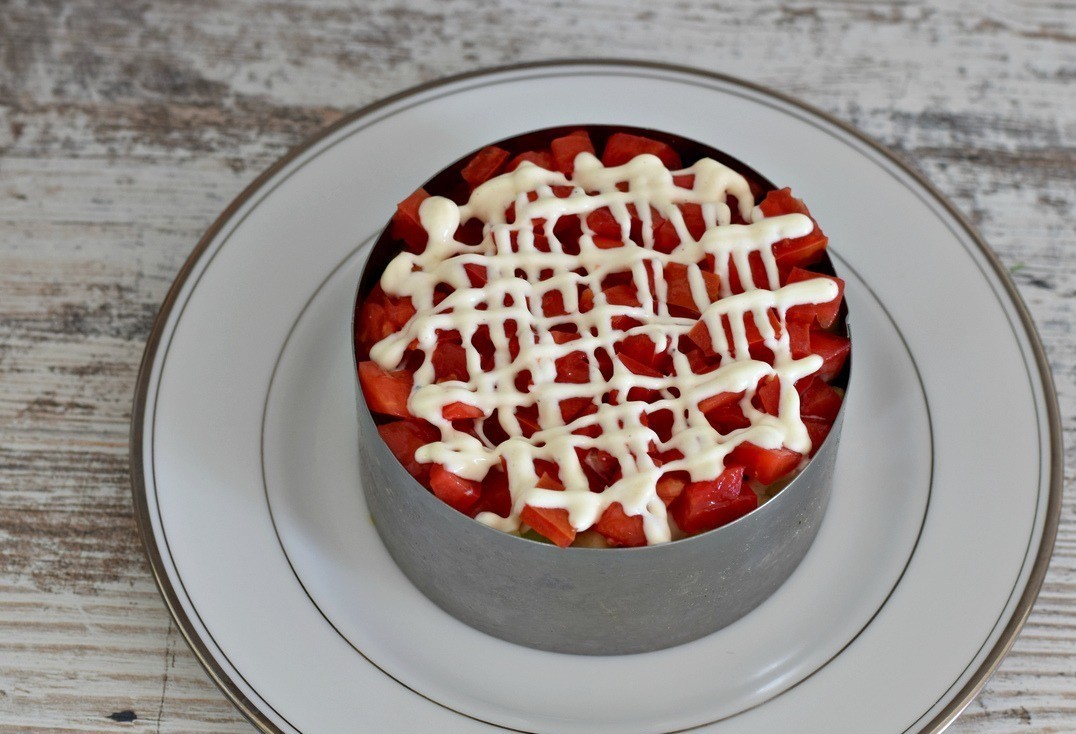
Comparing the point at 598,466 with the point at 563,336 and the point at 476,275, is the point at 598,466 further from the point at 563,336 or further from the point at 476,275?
the point at 476,275

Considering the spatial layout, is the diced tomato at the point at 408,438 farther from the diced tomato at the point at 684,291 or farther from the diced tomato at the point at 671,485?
the diced tomato at the point at 684,291

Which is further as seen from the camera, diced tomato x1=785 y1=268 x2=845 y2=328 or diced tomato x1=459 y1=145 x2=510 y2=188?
diced tomato x1=459 y1=145 x2=510 y2=188

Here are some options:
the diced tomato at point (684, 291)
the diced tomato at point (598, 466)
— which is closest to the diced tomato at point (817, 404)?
the diced tomato at point (684, 291)

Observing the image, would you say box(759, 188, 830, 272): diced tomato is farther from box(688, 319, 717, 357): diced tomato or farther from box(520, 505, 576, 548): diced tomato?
box(520, 505, 576, 548): diced tomato

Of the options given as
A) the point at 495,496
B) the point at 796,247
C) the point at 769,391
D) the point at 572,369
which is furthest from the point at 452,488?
the point at 796,247

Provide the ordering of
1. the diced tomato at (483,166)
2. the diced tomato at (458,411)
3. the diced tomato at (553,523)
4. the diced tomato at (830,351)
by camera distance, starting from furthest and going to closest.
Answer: the diced tomato at (483,166) < the diced tomato at (830,351) < the diced tomato at (458,411) < the diced tomato at (553,523)

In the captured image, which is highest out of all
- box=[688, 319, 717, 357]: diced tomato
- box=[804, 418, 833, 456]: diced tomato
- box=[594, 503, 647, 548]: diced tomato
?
box=[688, 319, 717, 357]: diced tomato

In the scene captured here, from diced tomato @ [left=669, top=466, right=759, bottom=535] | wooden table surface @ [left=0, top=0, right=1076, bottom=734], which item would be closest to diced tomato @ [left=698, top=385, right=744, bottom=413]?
diced tomato @ [left=669, top=466, right=759, bottom=535]
